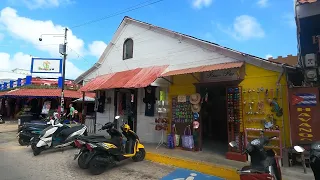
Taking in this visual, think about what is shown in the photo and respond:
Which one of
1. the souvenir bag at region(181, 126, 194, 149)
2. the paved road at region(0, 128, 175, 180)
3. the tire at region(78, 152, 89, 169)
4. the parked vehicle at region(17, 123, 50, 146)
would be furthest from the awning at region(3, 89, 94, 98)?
the tire at region(78, 152, 89, 169)

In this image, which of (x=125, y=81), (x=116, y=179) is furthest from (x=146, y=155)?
(x=125, y=81)

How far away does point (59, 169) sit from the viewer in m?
6.74

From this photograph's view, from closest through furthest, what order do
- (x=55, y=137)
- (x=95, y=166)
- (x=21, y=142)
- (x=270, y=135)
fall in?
(x=95, y=166) → (x=270, y=135) → (x=55, y=137) → (x=21, y=142)

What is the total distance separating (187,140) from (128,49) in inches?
235

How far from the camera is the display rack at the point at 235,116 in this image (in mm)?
7428

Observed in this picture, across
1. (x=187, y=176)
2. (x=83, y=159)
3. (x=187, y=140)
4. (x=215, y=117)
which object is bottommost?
(x=187, y=176)

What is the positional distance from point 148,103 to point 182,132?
224 centimetres

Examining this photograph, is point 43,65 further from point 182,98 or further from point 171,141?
point 171,141

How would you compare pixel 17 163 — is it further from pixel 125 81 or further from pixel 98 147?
pixel 125 81

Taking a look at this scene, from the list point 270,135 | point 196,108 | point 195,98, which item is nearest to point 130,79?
point 195,98

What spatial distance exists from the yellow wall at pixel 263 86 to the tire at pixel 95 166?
15.2 ft

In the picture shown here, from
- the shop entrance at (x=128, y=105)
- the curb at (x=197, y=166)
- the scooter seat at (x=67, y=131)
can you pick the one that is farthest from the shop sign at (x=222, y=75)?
the scooter seat at (x=67, y=131)

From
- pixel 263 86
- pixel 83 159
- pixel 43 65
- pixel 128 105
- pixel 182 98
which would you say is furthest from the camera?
pixel 43 65

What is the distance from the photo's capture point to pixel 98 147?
6141 mm
